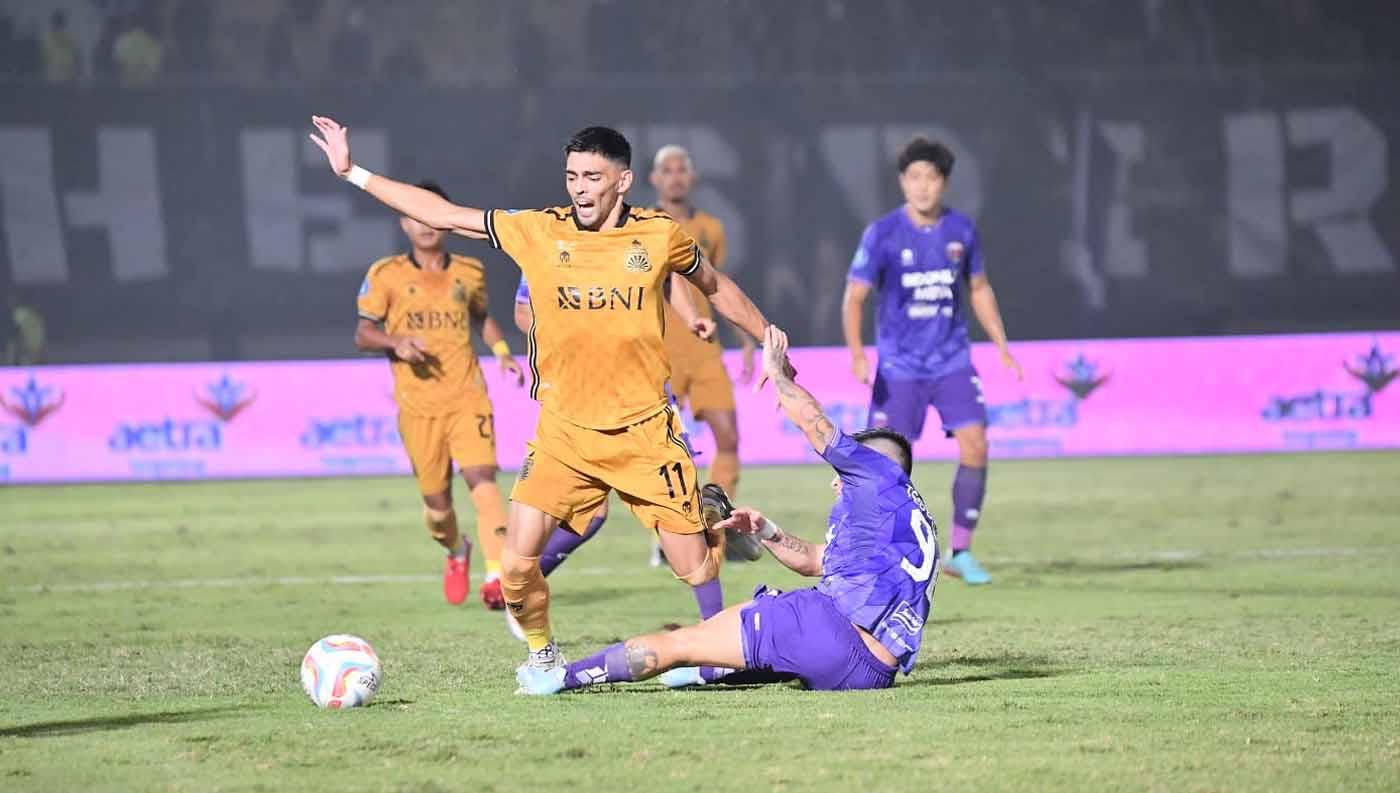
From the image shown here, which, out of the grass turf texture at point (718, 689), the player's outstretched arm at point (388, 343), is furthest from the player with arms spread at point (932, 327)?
the player's outstretched arm at point (388, 343)

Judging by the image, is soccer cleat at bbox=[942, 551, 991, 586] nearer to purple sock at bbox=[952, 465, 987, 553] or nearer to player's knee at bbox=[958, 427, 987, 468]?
purple sock at bbox=[952, 465, 987, 553]

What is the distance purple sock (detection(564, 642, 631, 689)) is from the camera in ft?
23.2

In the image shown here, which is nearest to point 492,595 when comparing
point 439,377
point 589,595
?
point 589,595

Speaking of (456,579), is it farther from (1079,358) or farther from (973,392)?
(1079,358)

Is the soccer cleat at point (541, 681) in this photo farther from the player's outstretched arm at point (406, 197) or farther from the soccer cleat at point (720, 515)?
the player's outstretched arm at point (406, 197)

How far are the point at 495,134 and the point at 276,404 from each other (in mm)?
4837

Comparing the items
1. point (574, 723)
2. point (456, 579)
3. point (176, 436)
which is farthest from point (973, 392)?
point (176, 436)

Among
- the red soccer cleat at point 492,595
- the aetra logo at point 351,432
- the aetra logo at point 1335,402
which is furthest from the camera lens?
the aetra logo at point 1335,402

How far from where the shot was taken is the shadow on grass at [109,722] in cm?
673

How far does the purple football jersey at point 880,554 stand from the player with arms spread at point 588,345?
2.10ft

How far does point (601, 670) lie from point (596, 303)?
1.33 m

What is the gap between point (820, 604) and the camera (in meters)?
7.07

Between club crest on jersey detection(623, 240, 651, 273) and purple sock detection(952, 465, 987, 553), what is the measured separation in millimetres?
4917

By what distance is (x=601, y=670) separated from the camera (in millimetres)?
7141
